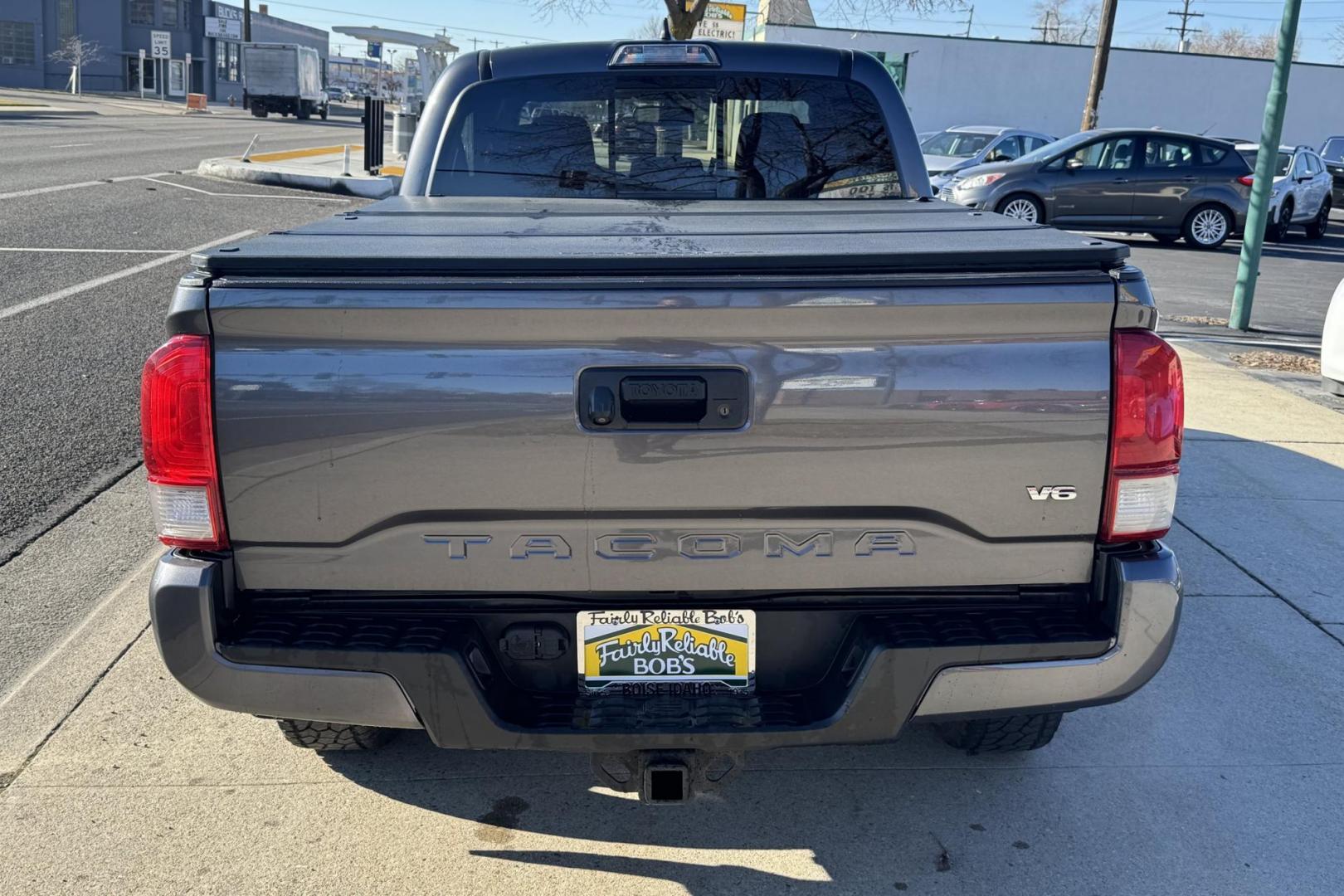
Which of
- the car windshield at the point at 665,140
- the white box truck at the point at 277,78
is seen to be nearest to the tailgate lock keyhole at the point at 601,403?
the car windshield at the point at 665,140

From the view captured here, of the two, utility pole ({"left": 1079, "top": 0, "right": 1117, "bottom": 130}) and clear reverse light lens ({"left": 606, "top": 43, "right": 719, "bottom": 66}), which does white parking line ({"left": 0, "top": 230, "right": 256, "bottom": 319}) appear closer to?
clear reverse light lens ({"left": 606, "top": 43, "right": 719, "bottom": 66})

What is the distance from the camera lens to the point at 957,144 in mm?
23969

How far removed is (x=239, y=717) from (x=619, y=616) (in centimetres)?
169

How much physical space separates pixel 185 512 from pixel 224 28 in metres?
83.8

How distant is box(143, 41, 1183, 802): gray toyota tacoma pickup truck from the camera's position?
2.51 m

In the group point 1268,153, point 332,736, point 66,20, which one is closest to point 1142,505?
point 332,736

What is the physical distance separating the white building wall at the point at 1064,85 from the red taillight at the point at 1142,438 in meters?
34.8

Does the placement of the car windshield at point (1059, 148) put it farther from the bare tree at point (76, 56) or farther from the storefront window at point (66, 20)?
the storefront window at point (66, 20)

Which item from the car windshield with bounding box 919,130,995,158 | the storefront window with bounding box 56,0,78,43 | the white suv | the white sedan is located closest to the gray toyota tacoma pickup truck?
the white sedan

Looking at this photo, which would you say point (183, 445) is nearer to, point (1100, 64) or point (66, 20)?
point (1100, 64)

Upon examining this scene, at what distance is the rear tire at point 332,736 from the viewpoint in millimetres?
3305

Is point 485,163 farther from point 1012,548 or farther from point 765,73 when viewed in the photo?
point 1012,548

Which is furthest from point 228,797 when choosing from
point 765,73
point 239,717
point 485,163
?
point 765,73

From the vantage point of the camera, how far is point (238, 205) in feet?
55.3
